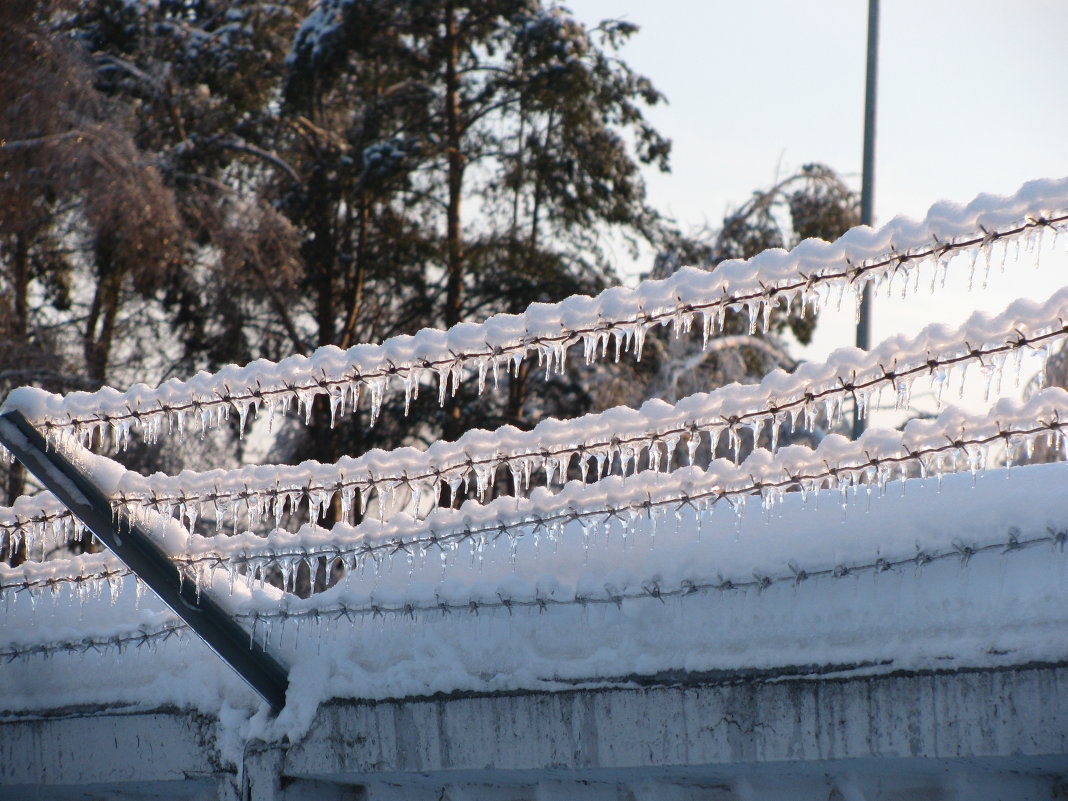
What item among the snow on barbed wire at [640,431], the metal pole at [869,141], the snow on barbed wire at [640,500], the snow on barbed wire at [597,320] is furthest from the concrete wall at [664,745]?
the metal pole at [869,141]

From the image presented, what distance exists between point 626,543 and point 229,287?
15708mm

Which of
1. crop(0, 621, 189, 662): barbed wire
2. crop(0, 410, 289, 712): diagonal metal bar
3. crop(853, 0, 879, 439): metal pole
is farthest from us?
crop(853, 0, 879, 439): metal pole

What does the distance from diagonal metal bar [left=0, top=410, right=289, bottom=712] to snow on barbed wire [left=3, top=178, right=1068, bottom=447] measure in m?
0.10

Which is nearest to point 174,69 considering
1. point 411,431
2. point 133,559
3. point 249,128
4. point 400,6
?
point 249,128

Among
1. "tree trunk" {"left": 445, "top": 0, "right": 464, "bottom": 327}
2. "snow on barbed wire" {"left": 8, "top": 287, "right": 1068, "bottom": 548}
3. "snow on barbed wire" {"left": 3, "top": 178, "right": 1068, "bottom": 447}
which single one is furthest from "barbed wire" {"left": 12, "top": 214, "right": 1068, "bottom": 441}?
"tree trunk" {"left": 445, "top": 0, "right": 464, "bottom": 327}

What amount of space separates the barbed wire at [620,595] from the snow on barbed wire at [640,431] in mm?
283

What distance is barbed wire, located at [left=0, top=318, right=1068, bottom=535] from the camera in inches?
82.9

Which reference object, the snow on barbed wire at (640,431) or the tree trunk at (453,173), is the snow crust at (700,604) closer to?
the snow on barbed wire at (640,431)

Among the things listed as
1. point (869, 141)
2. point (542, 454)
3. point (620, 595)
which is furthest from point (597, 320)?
point (869, 141)

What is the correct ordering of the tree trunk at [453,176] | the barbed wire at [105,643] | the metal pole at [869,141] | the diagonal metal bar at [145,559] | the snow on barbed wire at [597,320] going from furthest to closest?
1. the tree trunk at [453,176]
2. the metal pole at [869,141]
3. the barbed wire at [105,643]
4. the diagonal metal bar at [145,559]
5. the snow on barbed wire at [597,320]

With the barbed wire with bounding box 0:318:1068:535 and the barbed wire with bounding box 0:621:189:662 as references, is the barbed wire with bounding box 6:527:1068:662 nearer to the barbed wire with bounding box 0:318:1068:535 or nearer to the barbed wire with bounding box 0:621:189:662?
the barbed wire with bounding box 0:621:189:662

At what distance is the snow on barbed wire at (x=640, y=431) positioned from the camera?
2068 mm

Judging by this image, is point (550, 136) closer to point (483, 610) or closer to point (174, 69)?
point (174, 69)

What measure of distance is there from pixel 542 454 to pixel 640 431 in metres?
0.23
